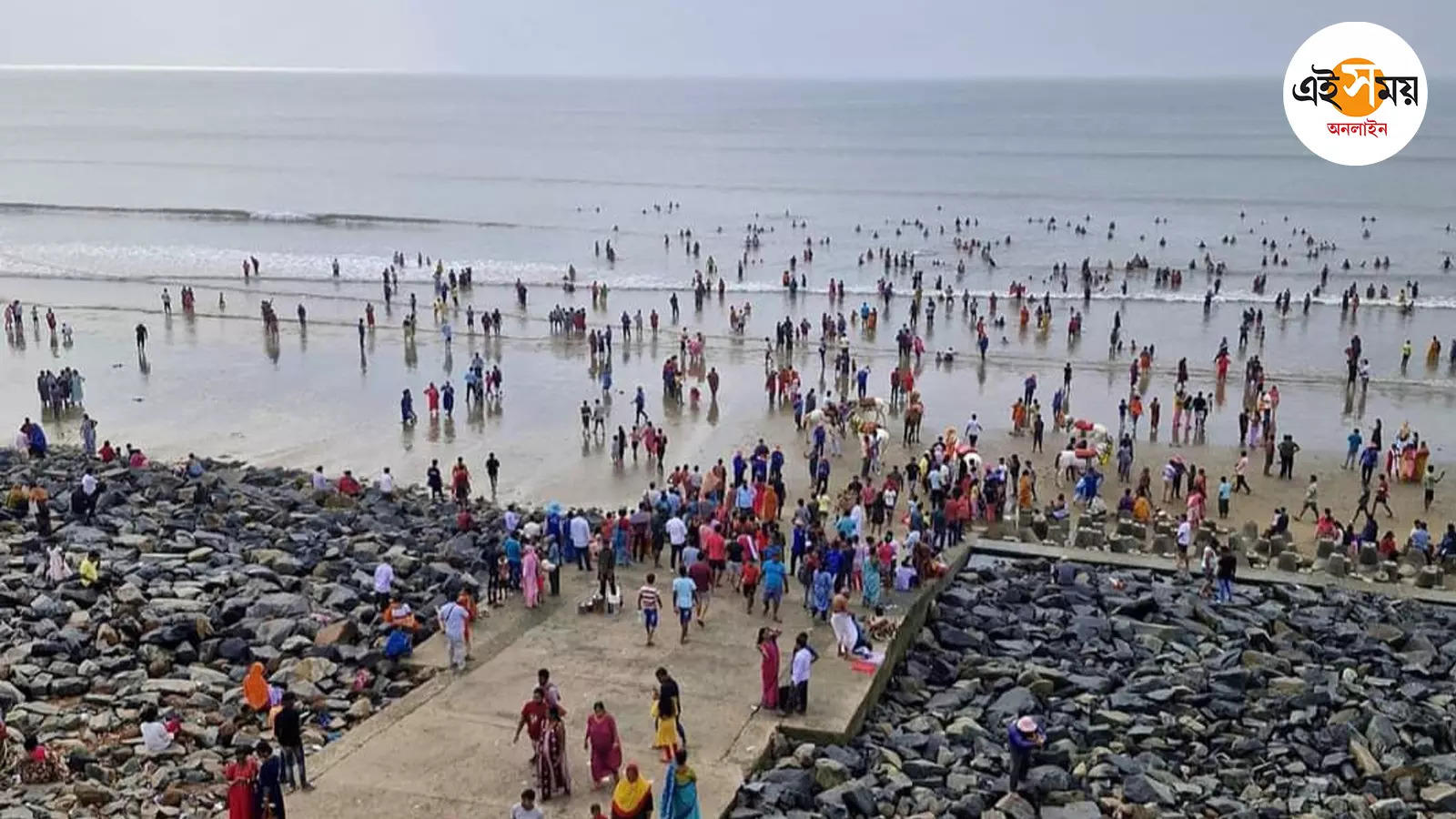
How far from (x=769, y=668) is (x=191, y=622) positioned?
706cm

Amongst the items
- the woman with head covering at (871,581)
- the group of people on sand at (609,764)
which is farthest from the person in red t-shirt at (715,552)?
the group of people on sand at (609,764)

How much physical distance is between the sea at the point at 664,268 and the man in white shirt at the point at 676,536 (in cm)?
710

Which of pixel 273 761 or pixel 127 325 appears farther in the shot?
pixel 127 325

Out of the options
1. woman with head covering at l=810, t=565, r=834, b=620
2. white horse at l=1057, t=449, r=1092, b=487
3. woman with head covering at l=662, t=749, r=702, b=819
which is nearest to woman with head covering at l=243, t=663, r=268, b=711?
woman with head covering at l=662, t=749, r=702, b=819

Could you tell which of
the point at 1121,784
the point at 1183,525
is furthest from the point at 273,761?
the point at 1183,525

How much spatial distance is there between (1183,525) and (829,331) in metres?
20.1

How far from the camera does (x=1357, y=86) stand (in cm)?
6588

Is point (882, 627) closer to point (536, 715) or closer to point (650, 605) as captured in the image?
point (650, 605)

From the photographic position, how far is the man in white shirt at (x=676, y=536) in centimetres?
1833

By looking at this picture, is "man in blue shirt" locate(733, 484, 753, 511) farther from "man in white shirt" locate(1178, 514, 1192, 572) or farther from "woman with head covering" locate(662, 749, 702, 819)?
"woman with head covering" locate(662, 749, 702, 819)

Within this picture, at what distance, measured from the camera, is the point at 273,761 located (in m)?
11.3

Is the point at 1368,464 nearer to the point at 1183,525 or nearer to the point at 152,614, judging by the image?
the point at 1183,525

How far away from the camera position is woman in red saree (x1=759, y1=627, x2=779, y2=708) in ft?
44.8

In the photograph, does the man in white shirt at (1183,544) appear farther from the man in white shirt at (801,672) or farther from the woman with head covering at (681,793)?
the woman with head covering at (681,793)
